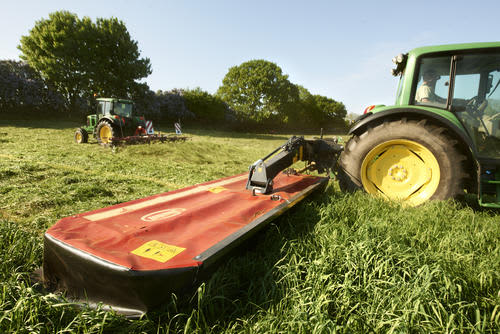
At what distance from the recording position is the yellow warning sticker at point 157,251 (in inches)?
50.8

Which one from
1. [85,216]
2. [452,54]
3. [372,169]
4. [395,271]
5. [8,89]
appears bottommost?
[395,271]

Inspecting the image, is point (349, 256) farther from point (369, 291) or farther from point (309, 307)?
point (309, 307)

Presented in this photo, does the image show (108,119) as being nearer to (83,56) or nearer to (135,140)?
(135,140)

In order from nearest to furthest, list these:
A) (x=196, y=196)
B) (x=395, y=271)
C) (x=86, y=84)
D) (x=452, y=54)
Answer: (x=395, y=271)
(x=196, y=196)
(x=452, y=54)
(x=86, y=84)

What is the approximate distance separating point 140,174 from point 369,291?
489 cm

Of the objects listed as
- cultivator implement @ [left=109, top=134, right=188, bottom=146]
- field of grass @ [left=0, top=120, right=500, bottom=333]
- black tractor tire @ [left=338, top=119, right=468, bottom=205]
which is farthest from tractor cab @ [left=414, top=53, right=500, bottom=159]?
cultivator implement @ [left=109, top=134, right=188, bottom=146]

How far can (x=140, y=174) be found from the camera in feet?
17.3

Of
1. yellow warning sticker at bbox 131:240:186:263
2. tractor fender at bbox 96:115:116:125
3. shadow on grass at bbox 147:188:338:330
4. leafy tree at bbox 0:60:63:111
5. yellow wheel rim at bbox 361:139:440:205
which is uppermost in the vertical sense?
leafy tree at bbox 0:60:63:111

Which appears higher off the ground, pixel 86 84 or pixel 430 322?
pixel 86 84

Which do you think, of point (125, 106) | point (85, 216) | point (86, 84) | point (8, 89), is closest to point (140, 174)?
point (85, 216)

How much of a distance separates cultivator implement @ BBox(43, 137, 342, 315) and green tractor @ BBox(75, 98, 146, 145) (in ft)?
30.8

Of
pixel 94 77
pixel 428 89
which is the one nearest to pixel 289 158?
pixel 428 89

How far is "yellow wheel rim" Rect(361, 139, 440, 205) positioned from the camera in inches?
116

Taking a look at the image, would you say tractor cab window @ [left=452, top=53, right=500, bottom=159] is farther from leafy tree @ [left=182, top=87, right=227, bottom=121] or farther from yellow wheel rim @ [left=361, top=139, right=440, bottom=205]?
leafy tree @ [left=182, top=87, right=227, bottom=121]
